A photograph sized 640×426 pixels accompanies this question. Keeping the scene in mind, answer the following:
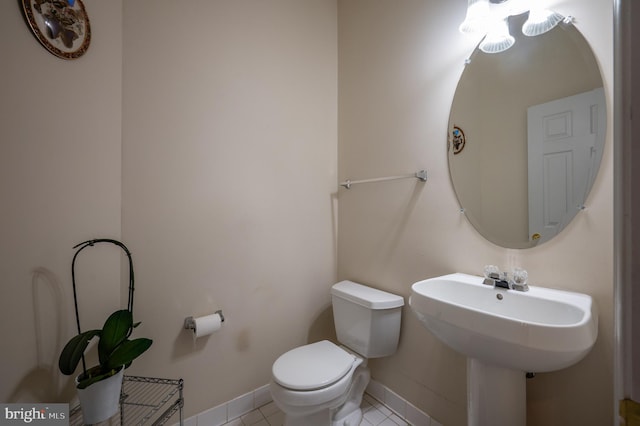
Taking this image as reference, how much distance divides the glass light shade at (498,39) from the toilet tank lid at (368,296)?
127 cm

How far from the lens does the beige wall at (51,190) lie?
0.95 m

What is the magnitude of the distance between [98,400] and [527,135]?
6.27 feet

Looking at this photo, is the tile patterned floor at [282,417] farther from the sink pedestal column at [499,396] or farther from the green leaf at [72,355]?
the green leaf at [72,355]

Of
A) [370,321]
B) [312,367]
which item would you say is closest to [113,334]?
[312,367]

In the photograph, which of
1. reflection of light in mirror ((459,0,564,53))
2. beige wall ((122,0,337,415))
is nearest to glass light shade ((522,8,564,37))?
reflection of light in mirror ((459,0,564,53))

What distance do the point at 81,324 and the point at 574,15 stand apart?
2262 mm

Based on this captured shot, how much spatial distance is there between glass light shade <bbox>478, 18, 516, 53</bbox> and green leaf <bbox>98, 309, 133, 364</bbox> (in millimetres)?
1890

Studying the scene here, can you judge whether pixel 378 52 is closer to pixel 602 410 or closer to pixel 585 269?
pixel 585 269

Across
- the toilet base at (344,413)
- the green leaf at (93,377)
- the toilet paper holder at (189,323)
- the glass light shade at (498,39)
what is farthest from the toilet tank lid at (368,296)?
the glass light shade at (498,39)

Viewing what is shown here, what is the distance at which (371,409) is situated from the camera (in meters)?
1.55

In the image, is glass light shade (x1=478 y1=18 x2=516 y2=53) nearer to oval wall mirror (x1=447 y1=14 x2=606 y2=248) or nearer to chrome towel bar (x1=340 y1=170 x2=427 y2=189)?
oval wall mirror (x1=447 y1=14 x2=606 y2=248)

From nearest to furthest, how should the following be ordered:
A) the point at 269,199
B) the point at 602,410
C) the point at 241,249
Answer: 1. the point at 602,410
2. the point at 241,249
3. the point at 269,199

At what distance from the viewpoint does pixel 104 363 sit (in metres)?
0.93

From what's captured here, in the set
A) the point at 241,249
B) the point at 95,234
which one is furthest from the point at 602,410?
the point at 95,234
